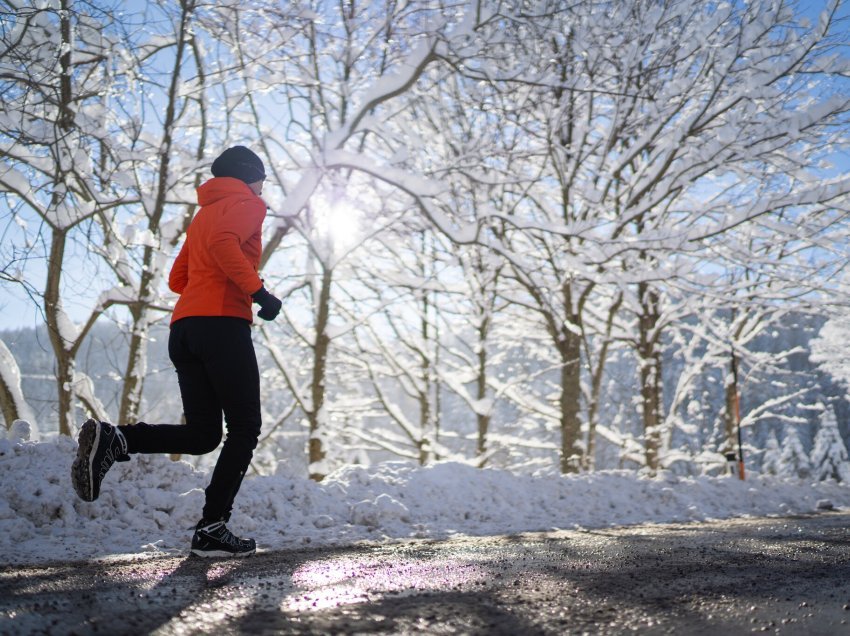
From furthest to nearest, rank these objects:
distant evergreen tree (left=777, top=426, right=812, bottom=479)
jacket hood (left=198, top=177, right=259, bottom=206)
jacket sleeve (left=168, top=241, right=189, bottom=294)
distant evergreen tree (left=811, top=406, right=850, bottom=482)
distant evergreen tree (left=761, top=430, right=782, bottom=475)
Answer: distant evergreen tree (left=761, top=430, right=782, bottom=475), distant evergreen tree (left=777, top=426, right=812, bottom=479), distant evergreen tree (left=811, top=406, right=850, bottom=482), jacket sleeve (left=168, top=241, right=189, bottom=294), jacket hood (left=198, top=177, right=259, bottom=206)

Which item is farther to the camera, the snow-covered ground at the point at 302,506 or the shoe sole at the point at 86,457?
the snow-covered ground at the point at 302,506

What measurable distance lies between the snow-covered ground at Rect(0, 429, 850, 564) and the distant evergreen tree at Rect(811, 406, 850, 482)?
32.9 metres

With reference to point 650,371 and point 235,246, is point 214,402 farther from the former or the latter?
point 650,371

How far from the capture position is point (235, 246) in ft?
10.8

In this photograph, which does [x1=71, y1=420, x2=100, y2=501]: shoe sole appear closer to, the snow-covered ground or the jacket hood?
the snow-covered ground

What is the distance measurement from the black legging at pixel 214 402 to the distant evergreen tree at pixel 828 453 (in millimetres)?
38644

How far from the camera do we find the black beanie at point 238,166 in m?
3.59

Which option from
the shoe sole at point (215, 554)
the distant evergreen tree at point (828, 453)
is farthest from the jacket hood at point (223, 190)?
the distant evergreen tree at point (828, 453)

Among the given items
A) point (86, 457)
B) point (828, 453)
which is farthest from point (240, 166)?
point (828, 453)

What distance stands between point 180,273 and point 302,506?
7.04 feet

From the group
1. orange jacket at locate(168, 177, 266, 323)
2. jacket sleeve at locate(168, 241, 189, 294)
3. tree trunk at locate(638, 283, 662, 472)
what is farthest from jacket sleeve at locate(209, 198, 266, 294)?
tree trunk at locate(638, 283, 662, 472)

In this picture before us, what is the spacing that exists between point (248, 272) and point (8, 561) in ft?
5.65

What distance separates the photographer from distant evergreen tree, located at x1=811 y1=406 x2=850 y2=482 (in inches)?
1391

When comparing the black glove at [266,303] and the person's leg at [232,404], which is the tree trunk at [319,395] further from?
the black glove at [266,303]
